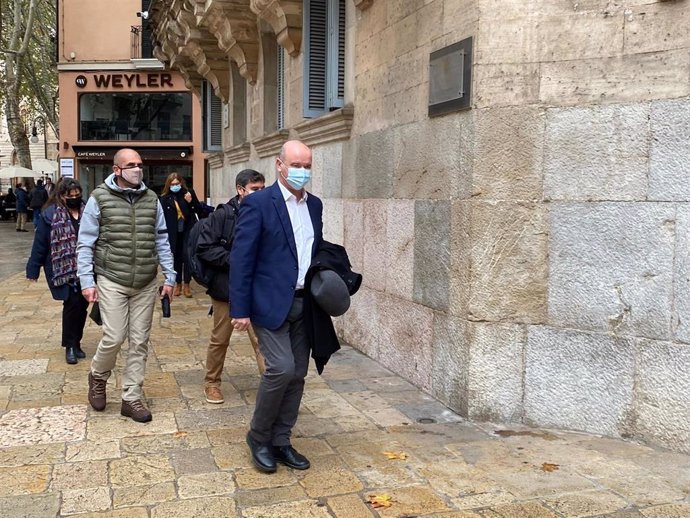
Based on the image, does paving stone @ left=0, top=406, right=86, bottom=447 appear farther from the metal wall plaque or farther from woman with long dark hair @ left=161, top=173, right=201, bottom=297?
woman with long dark hair @ left=161, top=173, right=201, bottom=297

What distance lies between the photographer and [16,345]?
304 inches

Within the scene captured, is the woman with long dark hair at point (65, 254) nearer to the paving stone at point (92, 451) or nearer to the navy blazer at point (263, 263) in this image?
the paving stone at point (92, 451)

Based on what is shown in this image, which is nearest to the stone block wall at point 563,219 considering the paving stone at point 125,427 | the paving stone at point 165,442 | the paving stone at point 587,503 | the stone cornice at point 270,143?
the paving stone at point 587,503

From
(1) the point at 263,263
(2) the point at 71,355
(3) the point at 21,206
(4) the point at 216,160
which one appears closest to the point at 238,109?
(4) the point at 216,160

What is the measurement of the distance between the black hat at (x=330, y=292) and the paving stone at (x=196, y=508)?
113 cm

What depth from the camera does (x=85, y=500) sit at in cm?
380

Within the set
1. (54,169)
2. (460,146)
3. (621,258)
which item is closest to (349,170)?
(460,146)

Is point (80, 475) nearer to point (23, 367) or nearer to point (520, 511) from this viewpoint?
point (520, 511)

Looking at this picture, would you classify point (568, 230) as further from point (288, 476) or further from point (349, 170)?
point (349, 170)

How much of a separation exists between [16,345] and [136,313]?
3.25 m

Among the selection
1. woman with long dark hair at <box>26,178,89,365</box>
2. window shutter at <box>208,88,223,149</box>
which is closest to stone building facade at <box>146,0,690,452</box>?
woman with long dark hair at <box>26,178,89,365</box>

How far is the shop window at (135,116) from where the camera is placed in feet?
107

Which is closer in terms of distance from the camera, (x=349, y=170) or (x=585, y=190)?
(x=585, y=190)

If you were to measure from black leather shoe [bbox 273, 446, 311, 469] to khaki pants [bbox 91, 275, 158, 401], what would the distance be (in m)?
1.39
